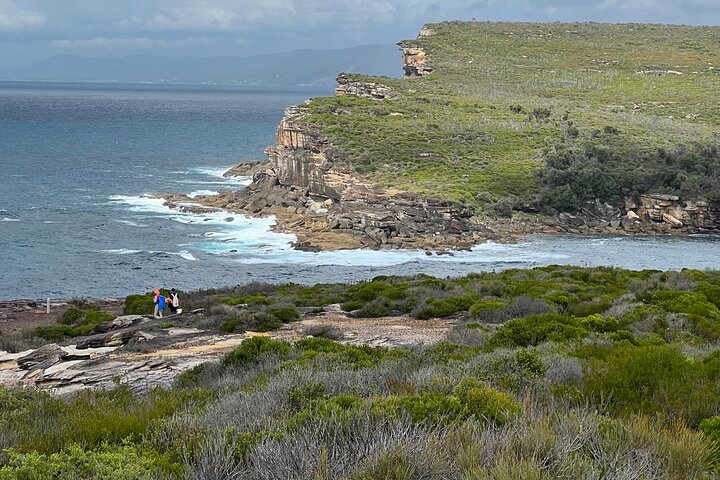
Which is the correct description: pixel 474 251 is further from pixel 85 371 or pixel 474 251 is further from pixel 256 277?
pixel 85 371

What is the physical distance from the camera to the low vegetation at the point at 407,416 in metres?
5.19

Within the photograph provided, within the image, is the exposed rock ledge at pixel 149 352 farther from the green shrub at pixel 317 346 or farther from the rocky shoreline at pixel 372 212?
the rocky shoreline at pixel 372 212

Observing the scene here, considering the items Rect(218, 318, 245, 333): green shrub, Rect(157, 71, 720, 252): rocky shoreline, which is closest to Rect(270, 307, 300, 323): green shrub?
Rect(218, 318, 245, 333): green shrub

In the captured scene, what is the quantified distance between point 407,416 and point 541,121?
68633mm

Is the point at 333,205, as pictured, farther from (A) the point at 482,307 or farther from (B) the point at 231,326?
(B) the point at 231,326

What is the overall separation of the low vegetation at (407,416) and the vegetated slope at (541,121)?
41636 millimetres

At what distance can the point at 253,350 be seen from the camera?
39.9 feet

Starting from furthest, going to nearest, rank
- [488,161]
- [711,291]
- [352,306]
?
[488,161]
[352,306]
[711,291]

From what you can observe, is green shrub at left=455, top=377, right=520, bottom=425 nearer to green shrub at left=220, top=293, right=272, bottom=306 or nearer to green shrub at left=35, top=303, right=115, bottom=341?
green shrub at left=35, top=303, right=115, bottom=341

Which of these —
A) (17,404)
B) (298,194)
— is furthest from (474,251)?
(17,404)

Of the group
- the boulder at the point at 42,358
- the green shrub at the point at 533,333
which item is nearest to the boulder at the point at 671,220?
the green shrub at the point at 533,333

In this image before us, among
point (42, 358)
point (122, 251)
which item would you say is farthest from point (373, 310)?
point (122, 251)

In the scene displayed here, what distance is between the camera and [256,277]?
38.4 meters

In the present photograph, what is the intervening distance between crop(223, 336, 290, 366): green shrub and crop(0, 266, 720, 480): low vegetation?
1.1 inches
